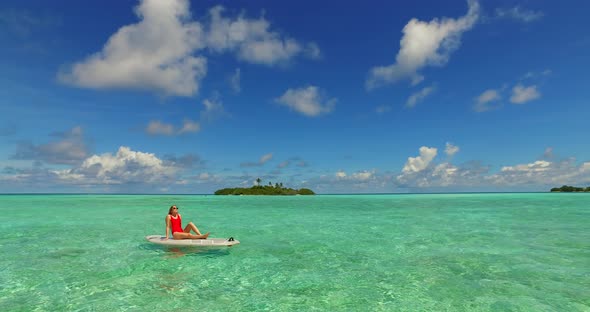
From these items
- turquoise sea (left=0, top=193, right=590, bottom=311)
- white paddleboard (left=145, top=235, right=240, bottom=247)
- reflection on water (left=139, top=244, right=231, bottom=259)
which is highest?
white paddleboard (left=145, top=235, right=240, bottom=247)

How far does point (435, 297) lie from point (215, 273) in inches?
311

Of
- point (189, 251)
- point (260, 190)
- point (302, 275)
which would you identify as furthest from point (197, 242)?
point (260, 190)

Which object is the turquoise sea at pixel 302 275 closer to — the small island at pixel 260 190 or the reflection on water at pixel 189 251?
the reflection on water at pixel 189 251

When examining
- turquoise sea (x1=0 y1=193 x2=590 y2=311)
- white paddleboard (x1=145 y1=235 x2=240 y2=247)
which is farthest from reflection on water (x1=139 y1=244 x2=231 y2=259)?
white paddleboard (x1=145 y1=235 x2=240 y2=247)

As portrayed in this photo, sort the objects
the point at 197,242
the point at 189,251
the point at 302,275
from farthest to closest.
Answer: the point at 189,251 → the point at 197,242 → the point at 302,275

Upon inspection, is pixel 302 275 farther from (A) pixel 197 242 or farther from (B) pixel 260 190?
(B) pixel 260 190

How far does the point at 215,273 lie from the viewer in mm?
13312

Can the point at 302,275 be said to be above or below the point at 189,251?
below

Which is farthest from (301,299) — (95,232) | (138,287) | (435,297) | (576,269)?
(95,232)

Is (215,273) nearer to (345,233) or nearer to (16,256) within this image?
Result: (16,256)

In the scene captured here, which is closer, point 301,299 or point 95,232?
point 301,299

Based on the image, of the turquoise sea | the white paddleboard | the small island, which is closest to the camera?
the turquoise sea

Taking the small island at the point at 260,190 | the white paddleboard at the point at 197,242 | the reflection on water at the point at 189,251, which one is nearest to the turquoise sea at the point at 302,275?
the reflection on water at the point at 189,251

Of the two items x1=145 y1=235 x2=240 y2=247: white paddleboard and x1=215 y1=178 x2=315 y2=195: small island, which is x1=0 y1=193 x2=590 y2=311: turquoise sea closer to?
x1=145 y1=235 x2=240 y2=247: white paddleboard
